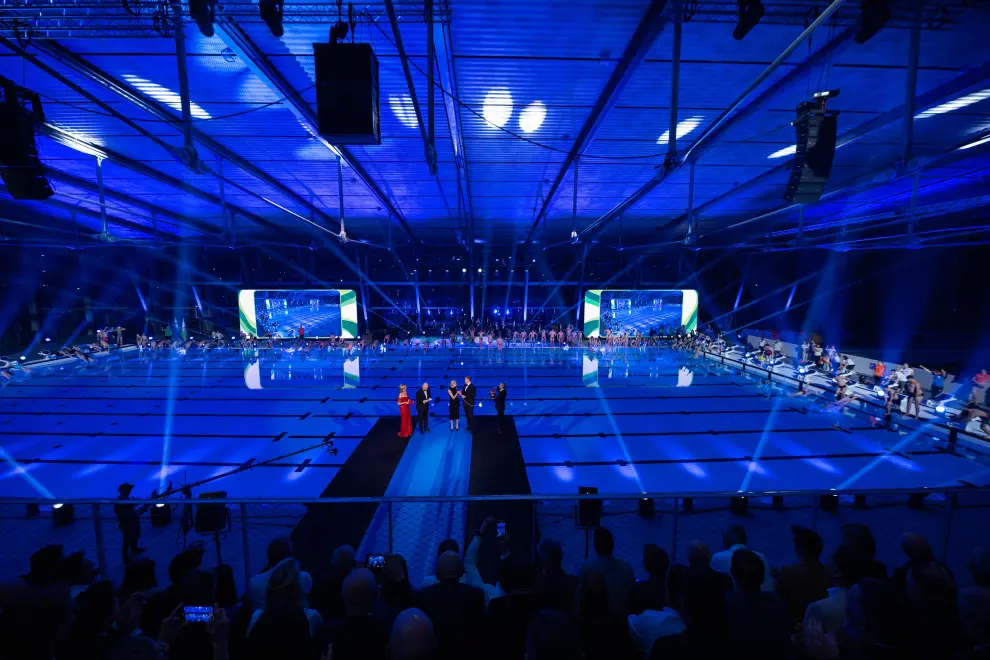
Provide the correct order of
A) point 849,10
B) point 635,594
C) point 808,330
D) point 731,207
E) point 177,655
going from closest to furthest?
point 177,655
point 635,594
point 849,10
point 731,207
point 808,330

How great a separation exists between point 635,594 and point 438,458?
4.56 metres

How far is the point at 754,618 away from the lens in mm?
1852

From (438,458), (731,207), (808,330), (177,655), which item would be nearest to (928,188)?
(731,207)

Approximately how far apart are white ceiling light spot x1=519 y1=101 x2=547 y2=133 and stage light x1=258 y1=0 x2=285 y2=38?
406 centimetres

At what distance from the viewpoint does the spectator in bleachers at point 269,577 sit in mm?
2369

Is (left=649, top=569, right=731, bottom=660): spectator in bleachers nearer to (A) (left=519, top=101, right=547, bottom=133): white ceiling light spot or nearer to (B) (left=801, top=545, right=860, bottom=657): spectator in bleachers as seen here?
(B) (left=801, top=545, right=860, bottom=657): spectator in bleachers

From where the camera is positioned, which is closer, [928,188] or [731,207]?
[928,188]

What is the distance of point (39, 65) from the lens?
5488 mm

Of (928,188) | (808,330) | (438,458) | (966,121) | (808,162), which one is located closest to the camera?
(808,162)

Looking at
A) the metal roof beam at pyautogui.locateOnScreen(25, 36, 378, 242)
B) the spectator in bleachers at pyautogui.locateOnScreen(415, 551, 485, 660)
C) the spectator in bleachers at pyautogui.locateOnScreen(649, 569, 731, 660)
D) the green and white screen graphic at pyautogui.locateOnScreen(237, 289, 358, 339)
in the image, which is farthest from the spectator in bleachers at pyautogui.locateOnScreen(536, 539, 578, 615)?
the green and white screen graphic at pyautogui.locateOnScreen(237, 289, 358, 339)

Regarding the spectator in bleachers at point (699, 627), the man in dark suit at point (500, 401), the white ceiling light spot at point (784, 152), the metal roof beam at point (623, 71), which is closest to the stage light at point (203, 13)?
the metal roof beam at point (623, 71)

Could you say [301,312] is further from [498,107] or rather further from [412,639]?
[412,639]

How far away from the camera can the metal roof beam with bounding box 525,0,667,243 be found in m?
4.64

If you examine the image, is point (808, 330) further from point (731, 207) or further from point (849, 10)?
point (849, 10)
